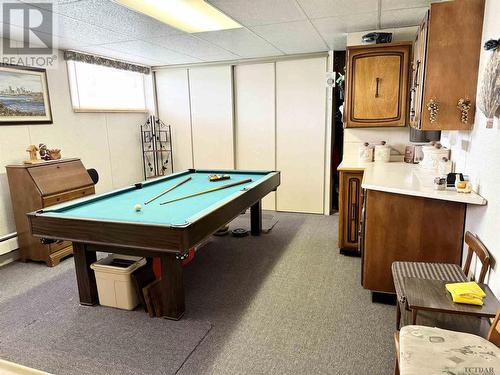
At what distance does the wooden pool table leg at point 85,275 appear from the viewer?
2721 mm

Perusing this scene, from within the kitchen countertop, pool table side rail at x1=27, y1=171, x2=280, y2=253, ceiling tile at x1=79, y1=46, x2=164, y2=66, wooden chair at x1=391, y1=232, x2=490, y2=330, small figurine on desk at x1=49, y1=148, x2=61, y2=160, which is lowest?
wooden chair at x1=391, y1=232, x2=490, y2=330

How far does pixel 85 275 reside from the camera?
273cm

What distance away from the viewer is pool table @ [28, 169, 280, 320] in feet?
7.22

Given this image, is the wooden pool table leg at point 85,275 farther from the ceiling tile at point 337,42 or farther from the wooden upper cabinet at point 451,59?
the ceiling tile at point 337,42

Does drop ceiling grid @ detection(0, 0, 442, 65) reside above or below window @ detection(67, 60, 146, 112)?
above

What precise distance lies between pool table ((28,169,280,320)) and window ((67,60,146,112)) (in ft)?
7.10

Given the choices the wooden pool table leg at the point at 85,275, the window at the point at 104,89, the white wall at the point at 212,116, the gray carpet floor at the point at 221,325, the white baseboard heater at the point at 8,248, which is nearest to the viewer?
the gray carpet floor at the point at 221,325

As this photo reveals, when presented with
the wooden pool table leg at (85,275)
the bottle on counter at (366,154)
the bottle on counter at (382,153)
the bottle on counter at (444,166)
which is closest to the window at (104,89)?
the wooden pool table leg at (85,275)

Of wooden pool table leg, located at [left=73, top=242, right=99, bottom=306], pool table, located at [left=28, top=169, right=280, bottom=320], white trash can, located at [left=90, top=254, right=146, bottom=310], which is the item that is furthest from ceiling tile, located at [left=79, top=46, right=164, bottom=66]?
white trash can, located at [left=90, top=254, right=146, bottom=310]

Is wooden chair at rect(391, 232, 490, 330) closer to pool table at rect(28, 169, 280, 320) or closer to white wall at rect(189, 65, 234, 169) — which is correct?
pool table at rect(28, 169, 280, 320)

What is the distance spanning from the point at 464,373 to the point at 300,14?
2940mm

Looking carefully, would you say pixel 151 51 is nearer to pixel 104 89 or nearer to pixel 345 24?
pixel 104 89

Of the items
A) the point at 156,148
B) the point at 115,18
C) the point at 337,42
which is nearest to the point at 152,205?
the point at 115,18

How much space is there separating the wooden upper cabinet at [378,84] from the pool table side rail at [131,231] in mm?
2091
